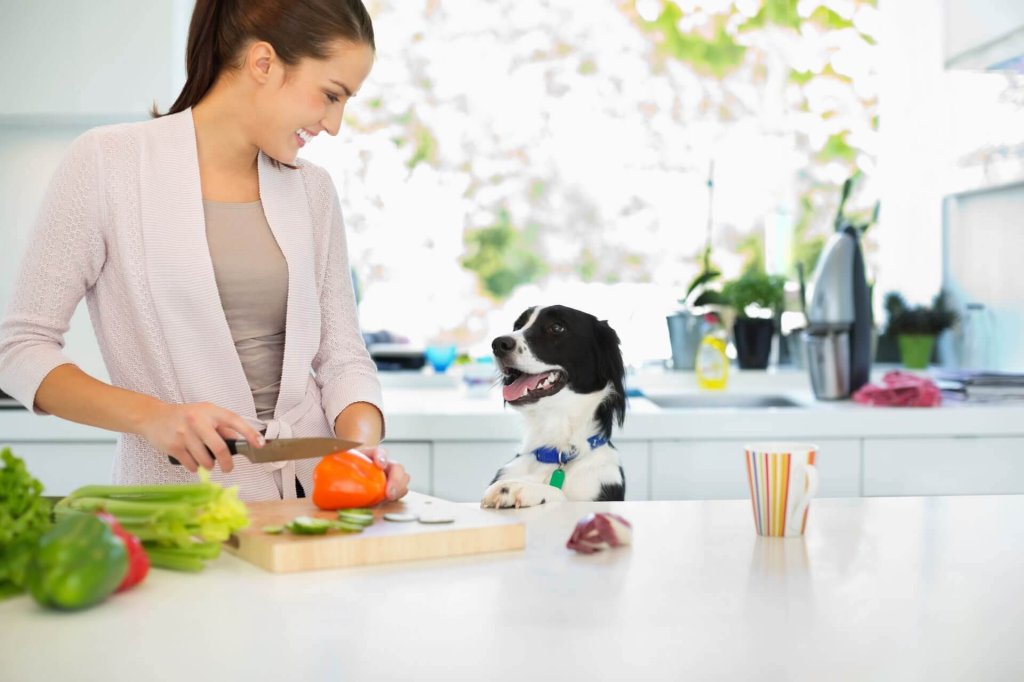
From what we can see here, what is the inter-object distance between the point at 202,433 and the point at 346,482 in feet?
0.58

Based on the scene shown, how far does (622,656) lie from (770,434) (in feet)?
6.34

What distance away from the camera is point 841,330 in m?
3.04

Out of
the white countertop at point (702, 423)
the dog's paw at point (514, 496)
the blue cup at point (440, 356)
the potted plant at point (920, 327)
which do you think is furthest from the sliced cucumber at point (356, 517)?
the potted plant at point (920, 327)

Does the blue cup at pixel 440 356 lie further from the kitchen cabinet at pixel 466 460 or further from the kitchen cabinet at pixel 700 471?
the kitchen cabinet at pixel 700 471

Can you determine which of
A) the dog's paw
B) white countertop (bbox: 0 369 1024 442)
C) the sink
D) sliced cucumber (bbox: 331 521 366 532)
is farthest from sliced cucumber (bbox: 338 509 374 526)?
the sink

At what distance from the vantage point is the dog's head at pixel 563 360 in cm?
214

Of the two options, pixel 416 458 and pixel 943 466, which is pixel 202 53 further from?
pixel 943 466

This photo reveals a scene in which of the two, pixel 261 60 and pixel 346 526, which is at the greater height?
pixel 261 60

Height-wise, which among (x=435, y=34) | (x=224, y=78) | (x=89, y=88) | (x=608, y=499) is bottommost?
(x=608, y=499)

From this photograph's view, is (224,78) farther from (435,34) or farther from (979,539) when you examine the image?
(435,34)

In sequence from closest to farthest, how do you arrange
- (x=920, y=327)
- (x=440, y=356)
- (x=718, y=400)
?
(x=718, y=400)
(x=440, y=356)
(x=920, y=327)

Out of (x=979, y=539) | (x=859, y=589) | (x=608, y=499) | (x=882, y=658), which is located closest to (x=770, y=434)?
(x=608, y=499)

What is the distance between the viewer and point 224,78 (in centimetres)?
156

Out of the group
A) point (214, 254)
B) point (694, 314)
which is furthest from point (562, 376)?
point (694, 314)
